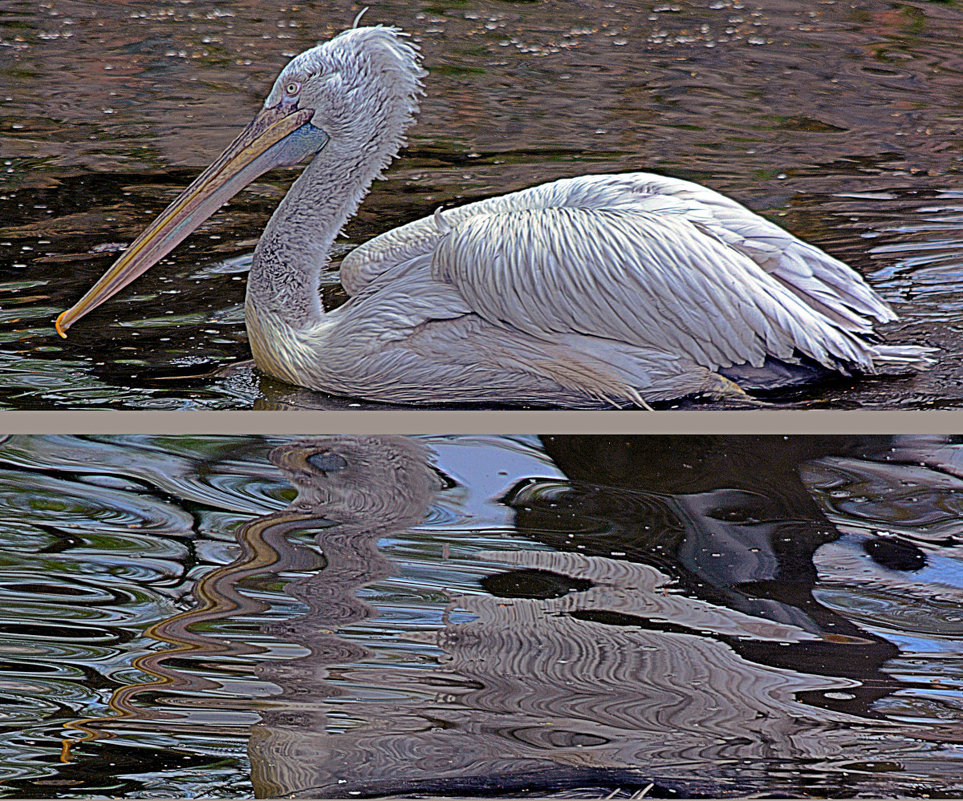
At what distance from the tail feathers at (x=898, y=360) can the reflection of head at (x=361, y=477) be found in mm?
1005

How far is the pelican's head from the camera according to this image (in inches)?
116

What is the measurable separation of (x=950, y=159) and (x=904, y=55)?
1.12 meters

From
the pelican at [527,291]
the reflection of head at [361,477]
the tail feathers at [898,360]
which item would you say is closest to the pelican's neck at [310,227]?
the pelican at [527,291]

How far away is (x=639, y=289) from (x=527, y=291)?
23cm

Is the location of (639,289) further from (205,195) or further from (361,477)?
(205,195)

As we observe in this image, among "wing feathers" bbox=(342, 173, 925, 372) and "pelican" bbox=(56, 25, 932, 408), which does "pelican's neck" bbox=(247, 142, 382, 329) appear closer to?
"pelican" bbox=(56, 25, 932, 408)

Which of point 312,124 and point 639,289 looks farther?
point 312,124

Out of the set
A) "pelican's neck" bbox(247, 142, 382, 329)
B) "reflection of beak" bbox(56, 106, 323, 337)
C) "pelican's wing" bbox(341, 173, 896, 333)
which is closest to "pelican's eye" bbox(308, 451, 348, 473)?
"pelican's neck" bbox(247, 142, 382, 329)

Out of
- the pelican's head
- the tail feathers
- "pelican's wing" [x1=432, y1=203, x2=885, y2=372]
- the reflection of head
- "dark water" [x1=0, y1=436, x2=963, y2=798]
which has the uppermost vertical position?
the pelican's head

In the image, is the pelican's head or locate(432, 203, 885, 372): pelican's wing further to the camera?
the pelican's head

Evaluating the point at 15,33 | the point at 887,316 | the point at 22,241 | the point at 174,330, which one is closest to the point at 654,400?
the point at 887,316

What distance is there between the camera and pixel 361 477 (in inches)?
104

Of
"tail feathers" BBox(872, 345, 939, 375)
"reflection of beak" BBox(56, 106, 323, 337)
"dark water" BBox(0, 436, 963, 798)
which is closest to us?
"dark water" BBox(0, 436, 963, 798)

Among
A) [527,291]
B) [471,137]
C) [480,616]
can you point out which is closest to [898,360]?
[527,291]
